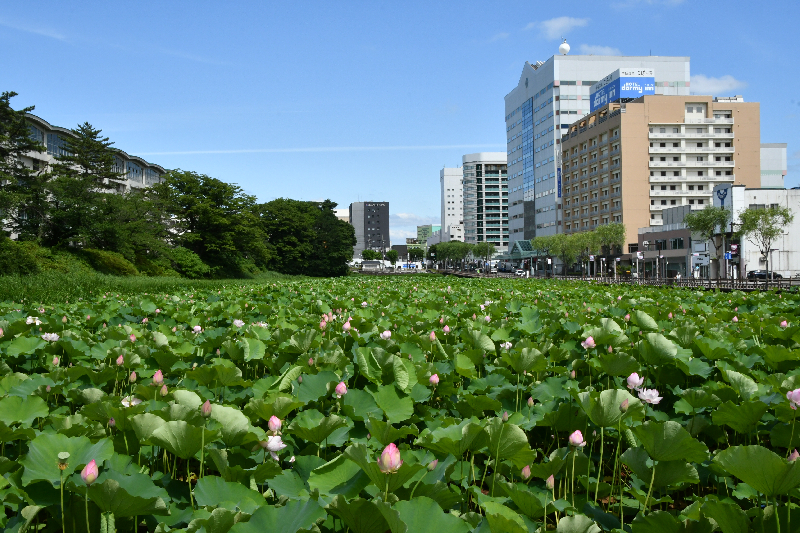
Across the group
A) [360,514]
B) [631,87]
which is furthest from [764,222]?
[360,514]

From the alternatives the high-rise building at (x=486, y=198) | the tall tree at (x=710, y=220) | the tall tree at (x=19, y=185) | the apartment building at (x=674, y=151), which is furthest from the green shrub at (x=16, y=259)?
the high-rise building at (x=486, y=198)

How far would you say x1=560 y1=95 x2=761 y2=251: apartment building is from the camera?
6794 cm

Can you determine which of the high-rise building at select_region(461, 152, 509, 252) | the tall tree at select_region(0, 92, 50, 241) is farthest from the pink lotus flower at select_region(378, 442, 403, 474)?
the high-rise building at select_region(461, 152, 509, 252)

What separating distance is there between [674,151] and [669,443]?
7643 cm

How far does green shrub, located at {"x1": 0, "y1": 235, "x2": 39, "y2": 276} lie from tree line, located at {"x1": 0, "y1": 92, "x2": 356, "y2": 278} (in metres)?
3.88

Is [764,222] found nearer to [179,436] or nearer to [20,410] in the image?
[179,436]

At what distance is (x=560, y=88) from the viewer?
89.0 metres

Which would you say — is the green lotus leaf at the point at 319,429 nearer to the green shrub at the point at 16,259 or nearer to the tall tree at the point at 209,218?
the green shrub at the point at 16,259

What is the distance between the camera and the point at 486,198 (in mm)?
145875

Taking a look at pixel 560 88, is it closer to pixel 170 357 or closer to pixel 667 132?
pixel 667 132

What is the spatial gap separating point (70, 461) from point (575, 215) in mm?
85972

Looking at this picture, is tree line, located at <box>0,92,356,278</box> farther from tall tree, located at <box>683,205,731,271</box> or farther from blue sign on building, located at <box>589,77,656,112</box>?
blue sign on building, located at <box>589,77,656,112</box>

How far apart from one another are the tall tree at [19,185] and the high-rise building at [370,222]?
501ft

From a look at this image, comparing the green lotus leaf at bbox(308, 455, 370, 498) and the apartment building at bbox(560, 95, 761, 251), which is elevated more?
the apartment building at bbox(560, 95, 761, 251)
